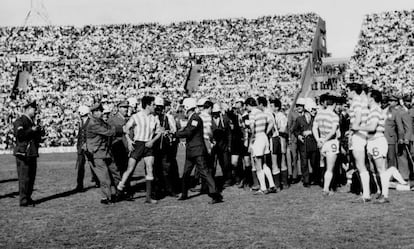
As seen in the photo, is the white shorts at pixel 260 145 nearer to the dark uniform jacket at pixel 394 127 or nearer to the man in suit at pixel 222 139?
the man in suit at pixel 222 139

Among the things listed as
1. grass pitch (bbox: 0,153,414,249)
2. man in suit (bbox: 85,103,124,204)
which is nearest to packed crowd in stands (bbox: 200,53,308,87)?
grass pitch (bbox: 0,153,414,249)

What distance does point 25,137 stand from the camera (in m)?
11.0

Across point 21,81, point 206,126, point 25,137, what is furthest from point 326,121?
point 21,81

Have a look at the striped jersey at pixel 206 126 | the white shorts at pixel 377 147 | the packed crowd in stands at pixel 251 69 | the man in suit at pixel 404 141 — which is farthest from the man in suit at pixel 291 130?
the packed crowd in stands at pixel 251 69

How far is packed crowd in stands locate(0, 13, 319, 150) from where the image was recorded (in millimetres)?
37875

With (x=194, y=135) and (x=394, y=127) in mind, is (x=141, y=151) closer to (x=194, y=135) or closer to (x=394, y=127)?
(x=194, y=135)

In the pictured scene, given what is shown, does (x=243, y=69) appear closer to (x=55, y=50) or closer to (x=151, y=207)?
(x=55, y=50)

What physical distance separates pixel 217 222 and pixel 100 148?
135 inches

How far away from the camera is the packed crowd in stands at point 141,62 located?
3788 centimetres

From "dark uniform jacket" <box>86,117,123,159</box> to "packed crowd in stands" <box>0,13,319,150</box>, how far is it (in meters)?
22.7

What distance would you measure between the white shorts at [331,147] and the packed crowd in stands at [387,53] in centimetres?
2053

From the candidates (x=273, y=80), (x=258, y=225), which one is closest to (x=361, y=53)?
(x=273, y=80)

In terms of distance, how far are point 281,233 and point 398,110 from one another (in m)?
6.60

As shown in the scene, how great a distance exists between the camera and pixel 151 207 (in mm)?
10688
